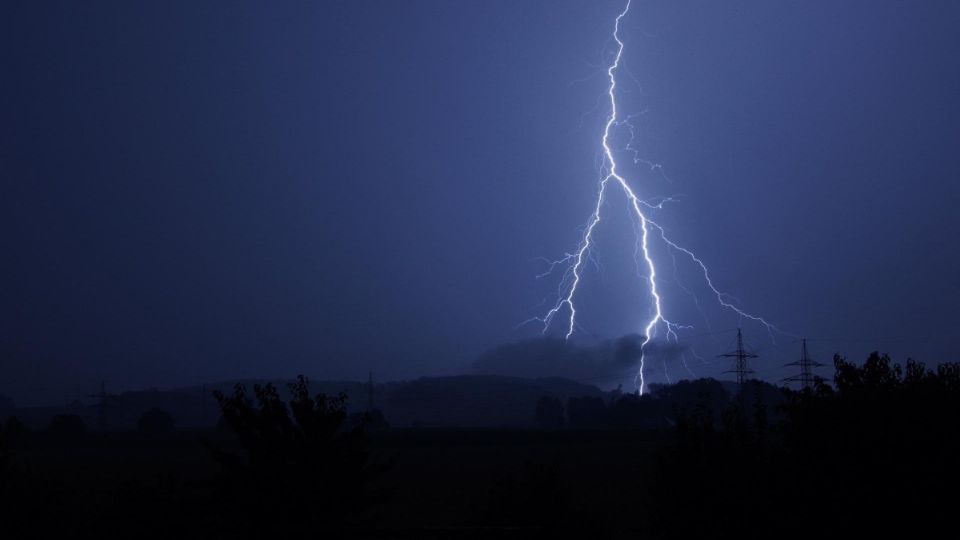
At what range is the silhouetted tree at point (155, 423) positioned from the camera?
259 ft

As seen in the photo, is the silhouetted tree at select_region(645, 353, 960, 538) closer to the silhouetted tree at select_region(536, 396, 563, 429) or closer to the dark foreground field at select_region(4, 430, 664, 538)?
the dark foreground field at select_region(4, 430, 664, 538)

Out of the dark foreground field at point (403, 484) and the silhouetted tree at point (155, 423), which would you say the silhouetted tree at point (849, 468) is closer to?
the dark foreground field at point (403, 484)

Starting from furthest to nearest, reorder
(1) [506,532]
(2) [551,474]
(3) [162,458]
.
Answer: (3) [162,458] < (2) [551,474] < (1) [506,532]

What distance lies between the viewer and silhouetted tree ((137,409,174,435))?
7891 centimetres

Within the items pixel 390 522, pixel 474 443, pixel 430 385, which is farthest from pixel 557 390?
pixel 390 522

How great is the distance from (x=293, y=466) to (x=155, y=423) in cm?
7512

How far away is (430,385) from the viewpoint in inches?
6550

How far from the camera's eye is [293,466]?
1165cm

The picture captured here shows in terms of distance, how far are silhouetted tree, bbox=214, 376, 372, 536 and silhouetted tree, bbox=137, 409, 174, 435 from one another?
71.4m

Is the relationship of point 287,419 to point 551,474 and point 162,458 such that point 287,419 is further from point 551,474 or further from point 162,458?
point 162,458

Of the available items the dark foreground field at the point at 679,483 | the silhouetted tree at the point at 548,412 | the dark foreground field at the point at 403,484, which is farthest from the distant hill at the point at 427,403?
the dark foreground field at the point at 679,483

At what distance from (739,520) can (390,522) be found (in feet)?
59.0

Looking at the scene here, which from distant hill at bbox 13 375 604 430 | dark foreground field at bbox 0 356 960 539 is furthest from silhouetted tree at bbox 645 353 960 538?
distant hill at bbox 13 375 604 430

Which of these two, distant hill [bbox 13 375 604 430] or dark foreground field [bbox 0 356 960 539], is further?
distant hill [bbox 13 375 604 430]
